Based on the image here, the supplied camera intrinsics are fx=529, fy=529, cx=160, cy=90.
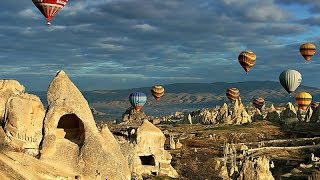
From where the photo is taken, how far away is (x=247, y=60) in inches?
4464

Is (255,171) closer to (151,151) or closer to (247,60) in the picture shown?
(151,151)

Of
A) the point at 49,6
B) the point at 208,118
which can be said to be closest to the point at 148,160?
the point at 49,6

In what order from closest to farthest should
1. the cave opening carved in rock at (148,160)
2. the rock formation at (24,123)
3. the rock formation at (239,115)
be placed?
1. the rock formation at (24,123)
2. the cave opening carved in rock at (148,160)
3. the rock formation at (239,115)

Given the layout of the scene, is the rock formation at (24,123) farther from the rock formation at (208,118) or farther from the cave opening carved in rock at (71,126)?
the rock formation at (208,118)

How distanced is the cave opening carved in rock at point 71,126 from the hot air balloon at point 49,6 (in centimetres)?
2547

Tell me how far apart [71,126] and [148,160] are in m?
21.7

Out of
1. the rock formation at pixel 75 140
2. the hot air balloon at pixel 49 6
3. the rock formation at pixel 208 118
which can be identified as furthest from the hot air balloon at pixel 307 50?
the rock formation at pixel 75 140

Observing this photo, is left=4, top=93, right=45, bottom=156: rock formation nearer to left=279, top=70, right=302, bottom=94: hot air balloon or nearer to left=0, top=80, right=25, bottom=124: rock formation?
left=0, top=80, right=25, bottom=124: rock formation

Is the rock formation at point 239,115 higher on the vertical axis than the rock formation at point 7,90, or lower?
lower

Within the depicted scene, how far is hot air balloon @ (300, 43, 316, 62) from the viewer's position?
119m

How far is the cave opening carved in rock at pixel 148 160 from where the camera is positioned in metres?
53.1

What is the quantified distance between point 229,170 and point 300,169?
12697mm

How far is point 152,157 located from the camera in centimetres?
5328

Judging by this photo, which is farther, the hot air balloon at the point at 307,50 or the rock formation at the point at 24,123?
the hot air balloon at the point at 307,50
